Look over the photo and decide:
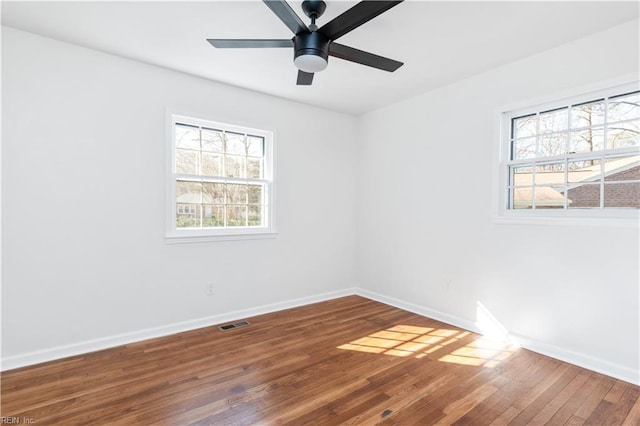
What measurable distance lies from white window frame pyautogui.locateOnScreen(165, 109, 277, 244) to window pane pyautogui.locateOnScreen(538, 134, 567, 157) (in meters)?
2.79

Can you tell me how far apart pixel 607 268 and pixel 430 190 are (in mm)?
1720

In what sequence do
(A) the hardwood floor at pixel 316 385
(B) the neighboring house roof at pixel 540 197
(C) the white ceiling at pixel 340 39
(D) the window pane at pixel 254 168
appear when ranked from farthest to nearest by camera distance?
(D) the window pane at pixel 254 168, (B) the neighboring house roof at pixel 540 197, (C) the white ceiling at pixel 340 39, (A) the hardwood floor at pixel 316 385

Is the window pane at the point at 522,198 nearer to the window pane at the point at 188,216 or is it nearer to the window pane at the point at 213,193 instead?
the window pane at the point at 213,193

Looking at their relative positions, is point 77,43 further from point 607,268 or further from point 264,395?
point 607,268

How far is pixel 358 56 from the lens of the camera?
2230 millimetres

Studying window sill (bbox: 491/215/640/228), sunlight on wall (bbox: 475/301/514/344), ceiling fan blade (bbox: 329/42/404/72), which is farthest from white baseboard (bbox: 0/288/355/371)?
ceiling fan blade (bbox: 329/42/404/72)

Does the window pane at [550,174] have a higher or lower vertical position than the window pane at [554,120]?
lower

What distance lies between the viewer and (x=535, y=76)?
9.36 feet

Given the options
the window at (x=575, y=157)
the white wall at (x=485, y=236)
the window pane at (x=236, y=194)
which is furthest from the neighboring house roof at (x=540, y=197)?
the window pane at (x=236, y=194)

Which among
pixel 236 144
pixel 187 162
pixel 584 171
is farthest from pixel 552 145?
pixel 187 162

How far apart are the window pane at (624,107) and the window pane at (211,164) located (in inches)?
143

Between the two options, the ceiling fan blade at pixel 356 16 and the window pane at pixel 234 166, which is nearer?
the ceiling fan blade at pixel 356 16

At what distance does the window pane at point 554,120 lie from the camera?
2797 mm

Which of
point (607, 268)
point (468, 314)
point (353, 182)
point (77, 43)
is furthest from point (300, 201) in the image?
point (607, 268)
